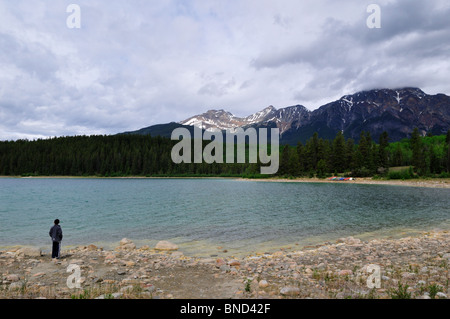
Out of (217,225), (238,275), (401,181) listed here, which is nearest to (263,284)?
(238,275)

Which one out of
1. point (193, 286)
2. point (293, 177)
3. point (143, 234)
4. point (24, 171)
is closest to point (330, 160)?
point (293, 177)

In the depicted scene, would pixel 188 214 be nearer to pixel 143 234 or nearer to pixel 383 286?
pixel 143 234

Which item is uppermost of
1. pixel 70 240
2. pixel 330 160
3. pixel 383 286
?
pixel 330 160

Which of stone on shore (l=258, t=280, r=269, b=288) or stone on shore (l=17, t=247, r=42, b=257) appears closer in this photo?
stone on shore (l=258, t=280, r=269, b=288)

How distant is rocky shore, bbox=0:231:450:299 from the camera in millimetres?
9406

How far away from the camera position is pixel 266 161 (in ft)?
548

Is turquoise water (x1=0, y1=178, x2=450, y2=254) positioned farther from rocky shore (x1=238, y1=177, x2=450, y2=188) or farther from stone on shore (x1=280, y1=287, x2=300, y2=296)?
rocky shore (x1=238, y1=177, x2=450, y2=188)

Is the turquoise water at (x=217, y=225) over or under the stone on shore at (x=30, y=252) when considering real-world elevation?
under

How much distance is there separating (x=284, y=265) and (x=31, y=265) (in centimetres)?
1337

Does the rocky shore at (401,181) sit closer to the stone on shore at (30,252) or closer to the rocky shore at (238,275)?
the rocky shore at (238,275)

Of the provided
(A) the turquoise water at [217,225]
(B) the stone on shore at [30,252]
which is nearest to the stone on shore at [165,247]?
(A) the turquoise water at [217,225]

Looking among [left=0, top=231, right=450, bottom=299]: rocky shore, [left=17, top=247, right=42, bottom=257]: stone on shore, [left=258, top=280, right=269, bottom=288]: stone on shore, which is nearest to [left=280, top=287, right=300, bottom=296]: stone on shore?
[left=0, top=231, right=450, bottom=299]: rocky shore

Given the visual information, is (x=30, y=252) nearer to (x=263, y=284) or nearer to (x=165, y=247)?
(x=165, y=247)

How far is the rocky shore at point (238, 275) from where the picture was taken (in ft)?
30.9
